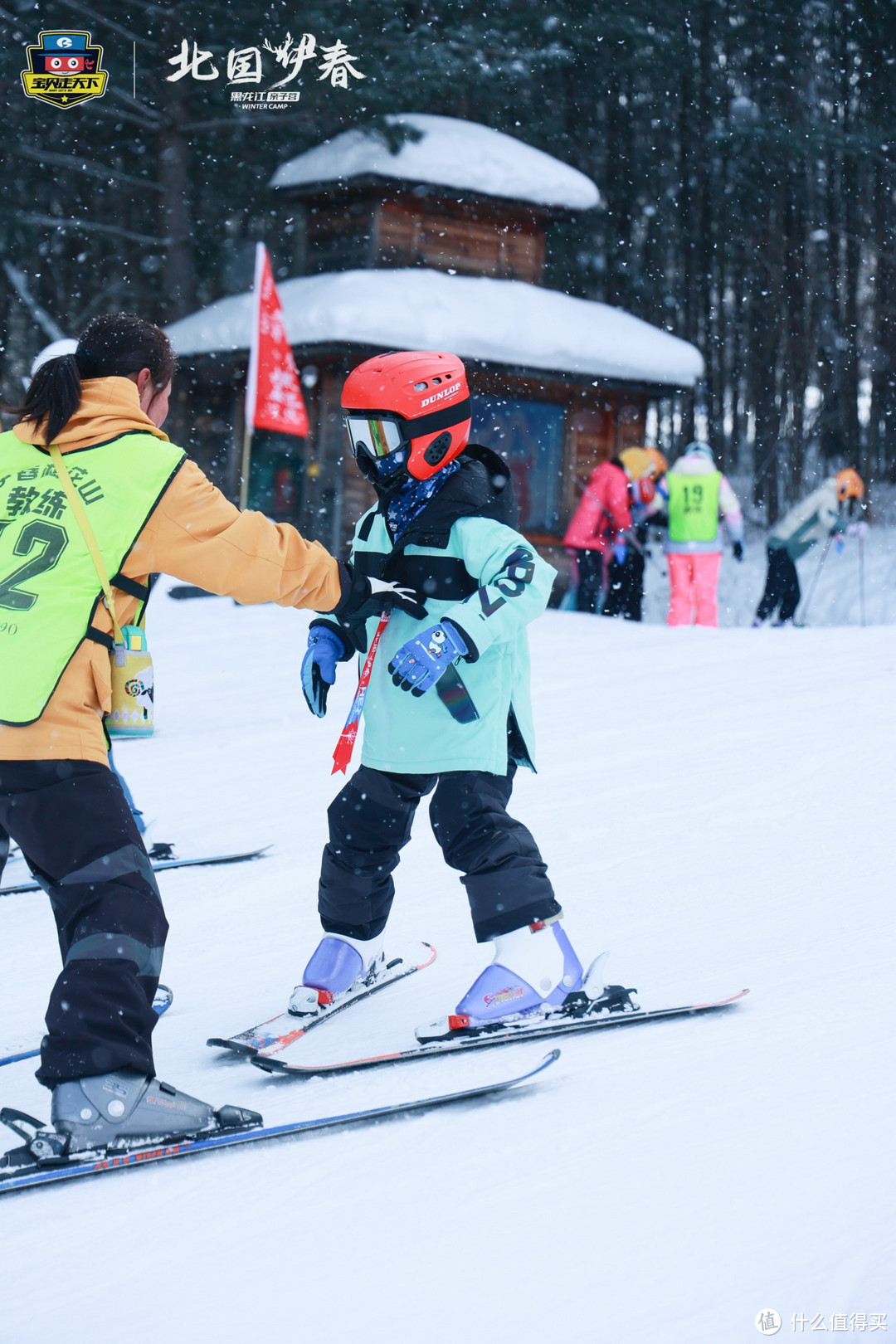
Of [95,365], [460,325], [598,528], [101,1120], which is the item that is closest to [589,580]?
[598,528]

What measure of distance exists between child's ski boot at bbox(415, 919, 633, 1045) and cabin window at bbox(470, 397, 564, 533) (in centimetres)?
1182

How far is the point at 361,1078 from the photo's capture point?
269 centimetres

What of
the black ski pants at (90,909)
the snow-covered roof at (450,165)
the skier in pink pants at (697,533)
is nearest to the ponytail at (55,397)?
the black ski pants at (90,909)

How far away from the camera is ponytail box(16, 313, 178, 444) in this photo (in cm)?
238

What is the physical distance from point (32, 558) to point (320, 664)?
832 mm

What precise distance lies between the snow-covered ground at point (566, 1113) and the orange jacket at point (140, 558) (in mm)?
789

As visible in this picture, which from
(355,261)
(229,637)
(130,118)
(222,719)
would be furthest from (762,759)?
(130,118)

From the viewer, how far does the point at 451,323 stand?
1345 cm

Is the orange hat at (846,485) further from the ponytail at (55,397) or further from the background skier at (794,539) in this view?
the ponytail at (55,397)

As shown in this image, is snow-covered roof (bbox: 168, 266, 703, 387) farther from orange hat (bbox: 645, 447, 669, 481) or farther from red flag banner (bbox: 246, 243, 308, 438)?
orange hat (bbox: 645, 447, 669, 481)

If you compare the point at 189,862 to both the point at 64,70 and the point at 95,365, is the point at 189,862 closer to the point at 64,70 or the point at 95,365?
the point at 95,365

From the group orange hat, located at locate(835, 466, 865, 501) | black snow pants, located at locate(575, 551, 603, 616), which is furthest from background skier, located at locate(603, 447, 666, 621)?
orange hat, located at locate(835, 466, 865, 501)

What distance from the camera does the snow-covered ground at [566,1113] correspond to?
185cm

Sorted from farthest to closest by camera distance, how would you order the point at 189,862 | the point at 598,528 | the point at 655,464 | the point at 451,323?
the point at 451,323
the point at 655,464
the point at 598,528
the point at 189,862
